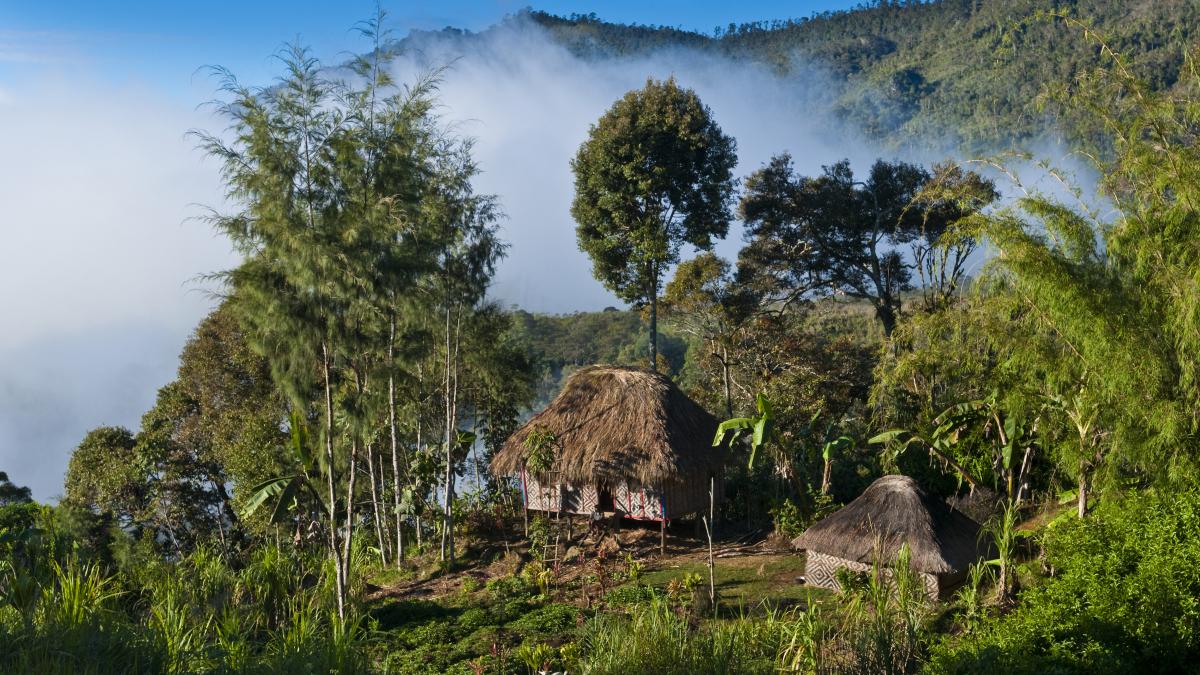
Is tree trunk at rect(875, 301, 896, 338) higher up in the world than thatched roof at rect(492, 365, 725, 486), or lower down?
higher up

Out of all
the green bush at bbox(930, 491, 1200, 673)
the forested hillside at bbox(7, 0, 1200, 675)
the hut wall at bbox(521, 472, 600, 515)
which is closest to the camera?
the green bush at bbox(930, 491, 1200, 673)

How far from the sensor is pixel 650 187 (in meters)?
17.5

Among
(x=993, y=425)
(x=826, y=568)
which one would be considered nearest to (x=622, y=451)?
(x=826, y=568)

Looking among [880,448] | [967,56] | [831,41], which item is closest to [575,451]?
[880,448]

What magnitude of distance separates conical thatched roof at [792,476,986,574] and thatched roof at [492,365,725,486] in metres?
2.96

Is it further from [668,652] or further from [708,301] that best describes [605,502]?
[668,652]

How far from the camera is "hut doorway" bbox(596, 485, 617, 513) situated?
1344cm

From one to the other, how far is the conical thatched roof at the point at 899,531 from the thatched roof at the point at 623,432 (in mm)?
2964

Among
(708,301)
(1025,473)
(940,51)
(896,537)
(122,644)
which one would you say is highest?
(940,51)

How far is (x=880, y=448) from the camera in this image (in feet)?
45.7

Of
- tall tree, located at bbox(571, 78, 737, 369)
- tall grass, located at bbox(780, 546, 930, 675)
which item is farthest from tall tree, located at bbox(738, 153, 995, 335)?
tall grass, located at bbox(780, 546, 930, 675)

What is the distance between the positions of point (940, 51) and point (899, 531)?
330ft

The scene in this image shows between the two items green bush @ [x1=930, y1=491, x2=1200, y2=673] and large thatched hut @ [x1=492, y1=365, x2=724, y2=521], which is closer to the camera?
green bush @ [x1=930, y1=491, x2=1200, y2=673]

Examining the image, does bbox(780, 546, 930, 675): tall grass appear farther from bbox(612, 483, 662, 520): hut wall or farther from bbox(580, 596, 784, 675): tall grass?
bbox(612, 483, 662, 520): hut wall
